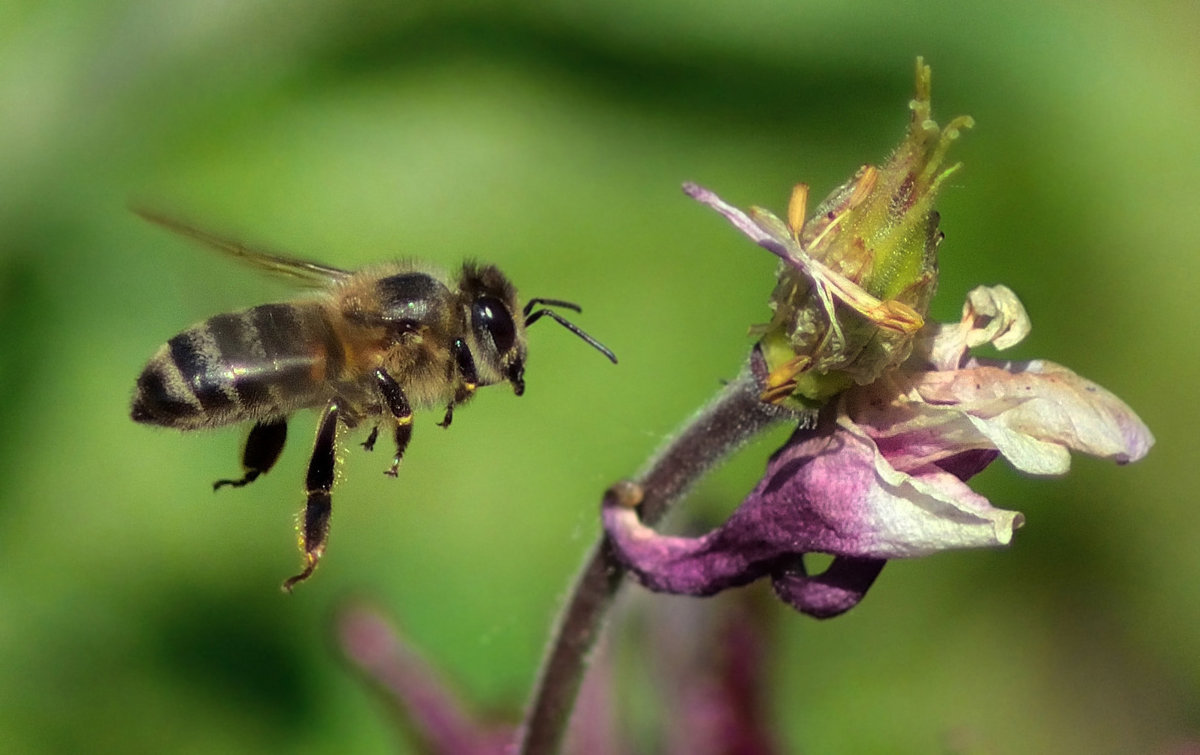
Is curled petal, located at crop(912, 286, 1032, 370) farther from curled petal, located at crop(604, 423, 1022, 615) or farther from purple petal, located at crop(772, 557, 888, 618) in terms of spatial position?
purple petal, located at crop(772, 557, 888, 618)

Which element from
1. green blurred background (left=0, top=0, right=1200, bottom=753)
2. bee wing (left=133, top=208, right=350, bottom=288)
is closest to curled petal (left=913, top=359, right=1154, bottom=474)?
bee wing (left=133, top=208, right=350, bottom=288)

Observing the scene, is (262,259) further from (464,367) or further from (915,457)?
(915,457)

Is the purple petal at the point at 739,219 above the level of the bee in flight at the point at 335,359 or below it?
above

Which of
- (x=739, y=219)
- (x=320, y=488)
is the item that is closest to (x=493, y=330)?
(x=320, y=488)

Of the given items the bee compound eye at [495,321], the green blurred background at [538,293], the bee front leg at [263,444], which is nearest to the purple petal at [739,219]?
the bee compound eye at [495,321]

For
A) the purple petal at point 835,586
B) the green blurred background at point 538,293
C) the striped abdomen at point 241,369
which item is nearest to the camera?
the purple petal at point 835,586

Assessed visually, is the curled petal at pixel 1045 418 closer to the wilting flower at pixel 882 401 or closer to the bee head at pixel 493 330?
the wilting flower at pixel 882 401
